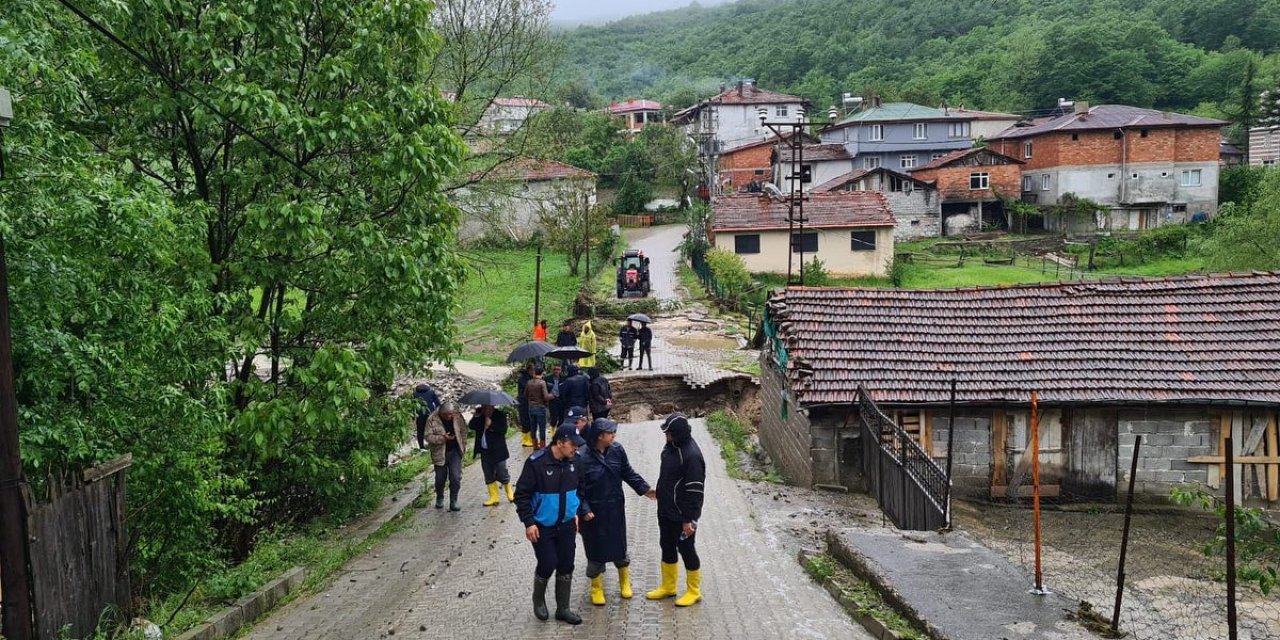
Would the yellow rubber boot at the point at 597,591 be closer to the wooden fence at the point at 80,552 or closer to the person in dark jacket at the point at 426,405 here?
the wooden fence at the point at 80,552

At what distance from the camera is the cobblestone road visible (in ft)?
26.6

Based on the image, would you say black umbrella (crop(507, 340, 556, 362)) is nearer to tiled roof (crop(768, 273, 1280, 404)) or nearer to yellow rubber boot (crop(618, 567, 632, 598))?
tiled roof (crop(768, 273, 1280, 404))

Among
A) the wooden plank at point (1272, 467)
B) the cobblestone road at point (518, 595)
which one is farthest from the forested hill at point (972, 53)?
the cobblestone road at point (518, 595)

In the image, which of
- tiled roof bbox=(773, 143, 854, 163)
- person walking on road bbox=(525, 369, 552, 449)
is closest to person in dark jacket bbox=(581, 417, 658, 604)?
person walking on road bbox=(525, 369, 552, 449)

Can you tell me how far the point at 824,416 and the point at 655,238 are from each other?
48431mm

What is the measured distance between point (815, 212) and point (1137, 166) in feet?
86.0

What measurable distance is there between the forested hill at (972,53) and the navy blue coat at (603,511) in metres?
51.9

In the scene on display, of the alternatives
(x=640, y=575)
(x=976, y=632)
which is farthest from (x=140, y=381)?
(x=976, y=632)

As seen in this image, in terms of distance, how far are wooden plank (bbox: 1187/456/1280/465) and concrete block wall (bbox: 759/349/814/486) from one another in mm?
5534

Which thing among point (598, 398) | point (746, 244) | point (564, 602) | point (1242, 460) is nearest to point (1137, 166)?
point (746, 244)

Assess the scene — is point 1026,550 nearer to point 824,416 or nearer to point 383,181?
point 824,416

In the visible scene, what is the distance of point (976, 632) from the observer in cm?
A: 734

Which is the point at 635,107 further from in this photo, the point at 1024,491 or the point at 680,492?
the point at 680,492

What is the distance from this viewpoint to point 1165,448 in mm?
14469
